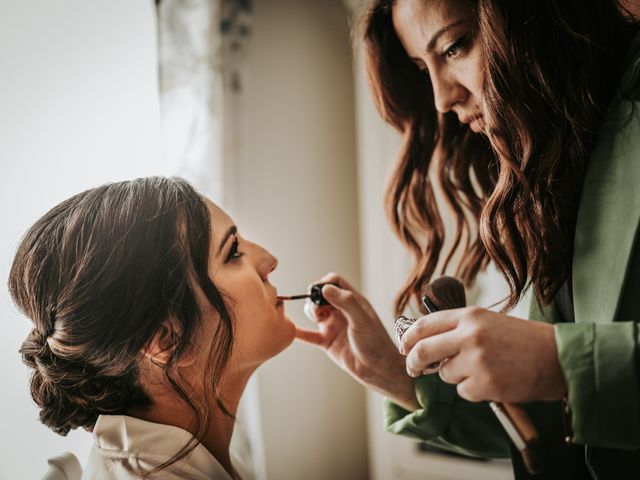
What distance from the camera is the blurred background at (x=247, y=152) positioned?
0.88 m

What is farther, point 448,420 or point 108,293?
point 448,420

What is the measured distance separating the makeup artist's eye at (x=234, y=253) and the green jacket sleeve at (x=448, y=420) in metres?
0.44

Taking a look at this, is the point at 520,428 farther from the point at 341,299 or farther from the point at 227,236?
the point at 227,236

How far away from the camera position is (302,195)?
76.9 inches

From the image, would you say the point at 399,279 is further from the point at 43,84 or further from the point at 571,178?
the point at 43,84

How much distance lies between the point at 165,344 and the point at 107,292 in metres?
0.14

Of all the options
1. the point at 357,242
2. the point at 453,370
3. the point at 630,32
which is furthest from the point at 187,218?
the point at 357,242

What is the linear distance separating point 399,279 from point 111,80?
1243 millimetres

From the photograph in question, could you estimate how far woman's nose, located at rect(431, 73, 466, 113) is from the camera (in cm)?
91

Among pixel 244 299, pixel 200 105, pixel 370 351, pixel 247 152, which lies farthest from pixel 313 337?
pixel 247 152

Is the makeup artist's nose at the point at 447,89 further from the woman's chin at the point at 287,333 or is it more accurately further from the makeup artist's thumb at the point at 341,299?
the woman's chin at the point at 287,333

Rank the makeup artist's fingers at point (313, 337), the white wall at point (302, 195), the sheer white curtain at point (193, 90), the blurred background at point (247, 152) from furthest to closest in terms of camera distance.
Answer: the white wall at point (302, 195)
the sheer white curtain at point (193, 90)
the makeup artist's fingers at point (313, 337)
the blurred background at point (247, 152)

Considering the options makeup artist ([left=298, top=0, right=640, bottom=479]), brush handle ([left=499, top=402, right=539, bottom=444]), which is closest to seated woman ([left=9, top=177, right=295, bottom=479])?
makeup artist ([left=298, top=0, right=640, bottom=479])

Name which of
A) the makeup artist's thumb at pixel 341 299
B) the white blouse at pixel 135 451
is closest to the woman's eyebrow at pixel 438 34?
the makeup artist's thumb at pixel 341 299
